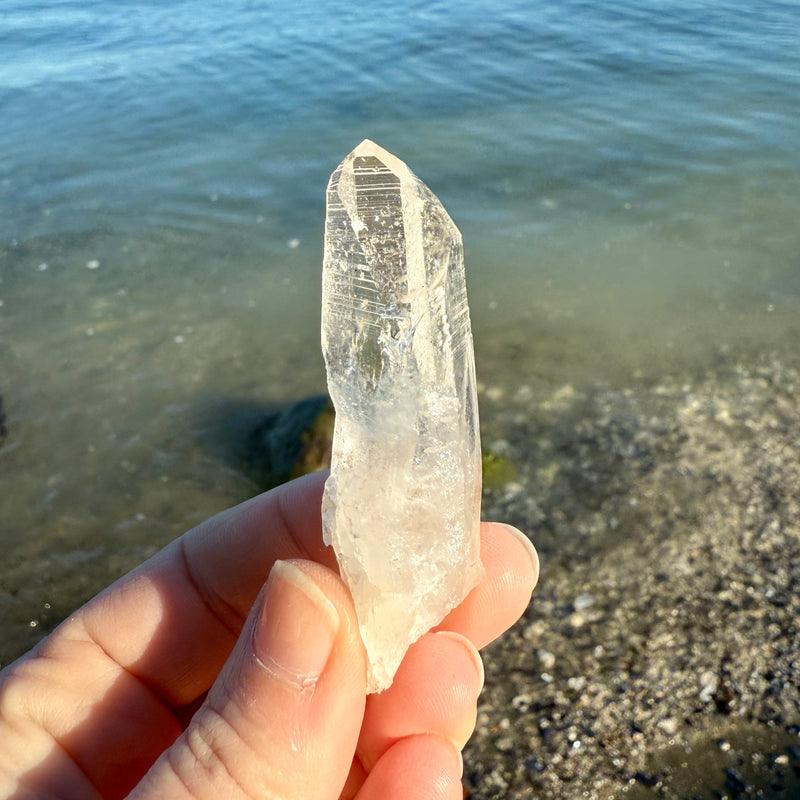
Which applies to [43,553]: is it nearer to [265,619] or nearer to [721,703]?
[265,619]

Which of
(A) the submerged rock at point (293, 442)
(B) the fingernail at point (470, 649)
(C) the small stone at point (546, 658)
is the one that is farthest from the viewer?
(A) the submerged rock at point (293, 442)

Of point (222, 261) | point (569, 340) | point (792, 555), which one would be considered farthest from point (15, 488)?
point (792, 555)

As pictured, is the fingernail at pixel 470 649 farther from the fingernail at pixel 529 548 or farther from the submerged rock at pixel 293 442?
the submerged rock at pixel 293 442

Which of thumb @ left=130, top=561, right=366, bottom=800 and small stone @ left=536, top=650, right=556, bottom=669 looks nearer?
thumb @ left=130, top=561, right=366, bottom=800

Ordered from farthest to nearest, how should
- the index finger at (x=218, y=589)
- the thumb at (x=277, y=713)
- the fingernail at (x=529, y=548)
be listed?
the fingernail at (x=529, y=548) → the index finger at (x=218, y=589) → the thumb at (x=277, y=713)

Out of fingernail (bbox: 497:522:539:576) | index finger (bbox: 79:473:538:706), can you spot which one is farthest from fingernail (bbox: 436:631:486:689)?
fingernail (bbox: 497:522:539:576)

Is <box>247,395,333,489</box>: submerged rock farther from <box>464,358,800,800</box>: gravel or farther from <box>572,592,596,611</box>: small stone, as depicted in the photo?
<box>572,592,596,611</box>: small stone

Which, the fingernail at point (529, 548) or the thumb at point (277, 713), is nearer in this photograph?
the thumb at point (277, 713)

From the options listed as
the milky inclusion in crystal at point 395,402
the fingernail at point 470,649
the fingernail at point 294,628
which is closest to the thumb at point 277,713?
the fingernail at point 294,628
